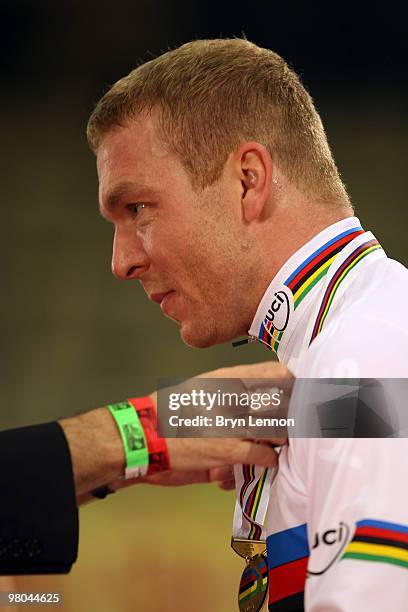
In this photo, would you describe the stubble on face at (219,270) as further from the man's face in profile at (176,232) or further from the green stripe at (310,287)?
the green stripe at (310,287)

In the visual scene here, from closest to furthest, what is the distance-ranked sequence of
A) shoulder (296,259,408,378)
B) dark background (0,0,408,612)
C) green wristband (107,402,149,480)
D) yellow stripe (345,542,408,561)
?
yellow stripe (345,542,408,561) → shoulder (296,259,408,378) → green wristband (107,402,149,480) → dark background (0,0,408,612)

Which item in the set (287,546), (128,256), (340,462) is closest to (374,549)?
(340,462)

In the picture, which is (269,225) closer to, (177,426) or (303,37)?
(177,426)

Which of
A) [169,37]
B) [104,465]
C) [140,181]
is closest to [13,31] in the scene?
[169,37]

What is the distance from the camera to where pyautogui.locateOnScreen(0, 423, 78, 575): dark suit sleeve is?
1.39 m

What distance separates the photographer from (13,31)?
574 cm

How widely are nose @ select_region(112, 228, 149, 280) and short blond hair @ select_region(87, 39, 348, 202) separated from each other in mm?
186

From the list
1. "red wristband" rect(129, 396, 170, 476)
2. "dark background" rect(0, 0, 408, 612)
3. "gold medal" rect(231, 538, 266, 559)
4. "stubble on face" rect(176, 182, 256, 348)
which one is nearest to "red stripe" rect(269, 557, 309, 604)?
"gold medal" rect(231, 538, 266, 559)

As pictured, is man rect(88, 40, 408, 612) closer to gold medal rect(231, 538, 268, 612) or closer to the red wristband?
gold medal rect(231, 538, 268, 612)

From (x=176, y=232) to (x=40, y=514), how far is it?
530 mm

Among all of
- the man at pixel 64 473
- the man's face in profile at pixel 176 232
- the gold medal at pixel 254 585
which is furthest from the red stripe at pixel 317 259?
the gold medal at pixel 254 585

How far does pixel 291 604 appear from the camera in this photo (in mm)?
1356

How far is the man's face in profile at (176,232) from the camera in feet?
5.23

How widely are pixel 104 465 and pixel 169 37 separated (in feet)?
15.4
